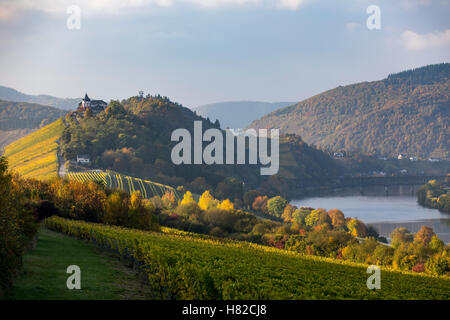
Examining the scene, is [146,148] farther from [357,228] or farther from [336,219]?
[357,228]

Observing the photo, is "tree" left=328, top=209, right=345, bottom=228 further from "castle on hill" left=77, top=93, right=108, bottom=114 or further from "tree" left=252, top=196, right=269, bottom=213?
"castle on hill" left=77, top=93, right=108, bottom=114

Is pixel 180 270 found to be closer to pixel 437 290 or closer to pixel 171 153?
pixel 437 290

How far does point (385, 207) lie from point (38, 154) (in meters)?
78.1

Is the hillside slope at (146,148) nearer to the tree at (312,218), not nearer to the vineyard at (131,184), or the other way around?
the vineyard at (131,184)

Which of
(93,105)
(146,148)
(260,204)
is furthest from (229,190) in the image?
(93,105)


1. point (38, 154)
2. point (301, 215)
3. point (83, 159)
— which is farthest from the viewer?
point (38, 154)

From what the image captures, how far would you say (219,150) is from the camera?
14775cm

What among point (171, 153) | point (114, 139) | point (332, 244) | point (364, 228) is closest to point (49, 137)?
point (114, 139)

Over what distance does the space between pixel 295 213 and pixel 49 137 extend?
232ft

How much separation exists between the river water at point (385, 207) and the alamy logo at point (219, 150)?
2685 cm

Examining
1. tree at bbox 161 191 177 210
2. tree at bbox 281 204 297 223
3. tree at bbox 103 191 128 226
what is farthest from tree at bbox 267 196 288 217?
tree at bbox 103 191 128 226

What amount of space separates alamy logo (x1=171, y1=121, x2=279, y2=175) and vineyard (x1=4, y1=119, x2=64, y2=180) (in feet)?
100

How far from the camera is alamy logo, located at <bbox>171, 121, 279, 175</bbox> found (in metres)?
133
